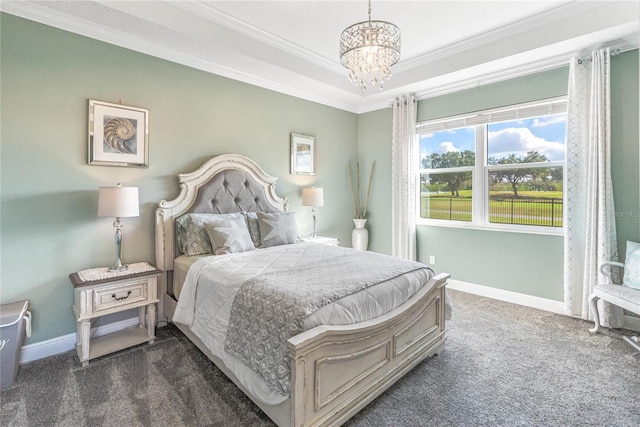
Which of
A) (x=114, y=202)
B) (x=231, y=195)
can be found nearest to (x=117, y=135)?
(x=114, y=202)

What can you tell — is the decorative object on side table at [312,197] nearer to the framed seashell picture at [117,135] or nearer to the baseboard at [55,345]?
the framed seashell picture at [117,135]

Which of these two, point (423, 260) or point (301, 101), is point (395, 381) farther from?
point (301, 101)

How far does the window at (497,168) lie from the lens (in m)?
3.38

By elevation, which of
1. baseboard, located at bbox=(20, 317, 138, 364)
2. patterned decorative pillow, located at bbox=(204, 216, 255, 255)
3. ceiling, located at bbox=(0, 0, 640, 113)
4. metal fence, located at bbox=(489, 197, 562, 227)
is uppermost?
ceiling, located at bbox=(0, 0, 640, 113)

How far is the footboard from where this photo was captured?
4.73 ft

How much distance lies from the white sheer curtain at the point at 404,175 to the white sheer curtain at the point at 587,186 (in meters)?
1.74

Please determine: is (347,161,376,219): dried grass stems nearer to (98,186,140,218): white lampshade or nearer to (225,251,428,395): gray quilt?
(225,251,428,395): gray quilt

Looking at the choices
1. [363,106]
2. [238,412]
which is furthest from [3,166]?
[363,106]

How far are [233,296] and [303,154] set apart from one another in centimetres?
276

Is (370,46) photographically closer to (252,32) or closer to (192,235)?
(252,32)

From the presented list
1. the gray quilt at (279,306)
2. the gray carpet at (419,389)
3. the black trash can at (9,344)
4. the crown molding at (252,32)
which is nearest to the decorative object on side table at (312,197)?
the crown molding at (252,32)

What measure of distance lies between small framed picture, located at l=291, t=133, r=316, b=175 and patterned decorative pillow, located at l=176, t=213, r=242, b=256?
161cm

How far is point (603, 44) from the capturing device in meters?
2.81

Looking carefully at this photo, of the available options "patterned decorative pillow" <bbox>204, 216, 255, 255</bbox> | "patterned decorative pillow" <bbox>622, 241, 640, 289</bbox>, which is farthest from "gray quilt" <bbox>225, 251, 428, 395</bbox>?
"patterned decorative pillow" <bbox>622, 241, 640, 289</bbox>
